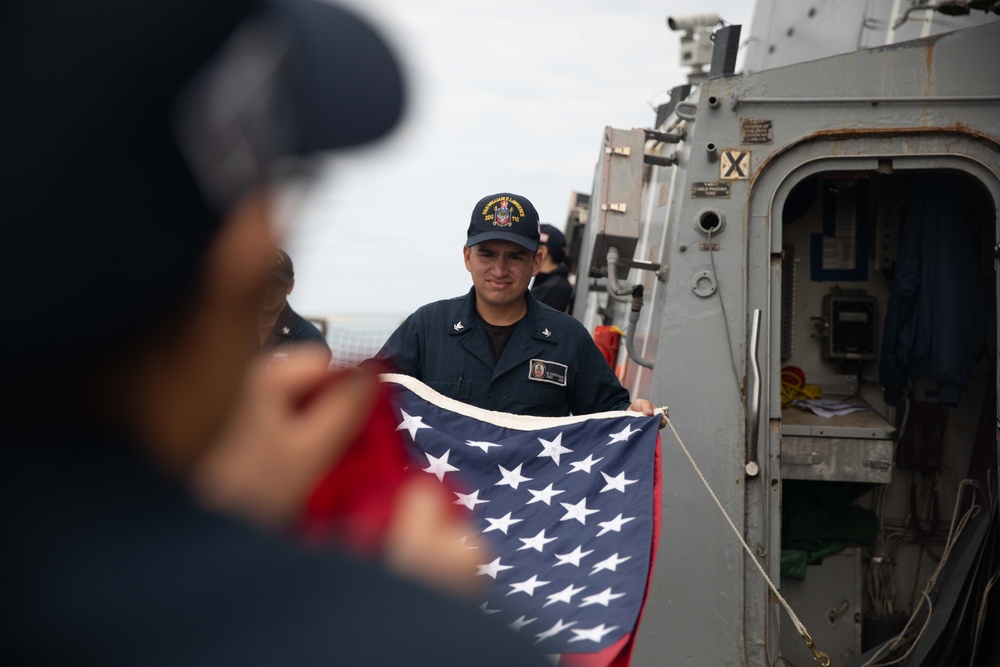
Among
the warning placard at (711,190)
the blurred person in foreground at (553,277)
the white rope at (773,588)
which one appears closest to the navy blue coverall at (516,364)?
the white rope at (773,588)

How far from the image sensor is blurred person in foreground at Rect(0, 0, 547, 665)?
0.73 m

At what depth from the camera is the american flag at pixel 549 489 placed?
2740mm

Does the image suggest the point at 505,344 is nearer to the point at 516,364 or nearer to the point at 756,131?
the point at 516,364

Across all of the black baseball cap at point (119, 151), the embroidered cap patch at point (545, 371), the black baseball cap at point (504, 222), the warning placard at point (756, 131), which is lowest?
the black baseball cap at point (119, 151)

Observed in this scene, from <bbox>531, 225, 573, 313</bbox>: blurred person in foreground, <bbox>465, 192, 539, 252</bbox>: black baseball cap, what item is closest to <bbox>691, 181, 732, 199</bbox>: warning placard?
<bbox>465, 192, 539, 252</bbox>: black baseball cap

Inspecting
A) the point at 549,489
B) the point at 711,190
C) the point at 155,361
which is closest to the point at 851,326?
the point at 711,190

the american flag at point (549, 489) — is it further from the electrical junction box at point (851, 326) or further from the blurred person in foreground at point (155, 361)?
the electrical junction box at point (851, 326)

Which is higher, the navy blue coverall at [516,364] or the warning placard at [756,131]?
the warning placard at [756,131]

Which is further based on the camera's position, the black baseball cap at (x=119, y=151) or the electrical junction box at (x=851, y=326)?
the electrical junction box at (x=851, y=326)

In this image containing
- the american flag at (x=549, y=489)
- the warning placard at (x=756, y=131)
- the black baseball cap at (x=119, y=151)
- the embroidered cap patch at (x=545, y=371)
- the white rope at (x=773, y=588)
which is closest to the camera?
the black baseball cap at (x=119, y=151)

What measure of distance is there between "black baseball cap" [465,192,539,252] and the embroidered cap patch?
456 mm

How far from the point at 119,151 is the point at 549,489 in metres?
2.88

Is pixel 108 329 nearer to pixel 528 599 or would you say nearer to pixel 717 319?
pixel 528 599

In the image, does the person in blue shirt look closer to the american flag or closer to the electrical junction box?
the american flag
